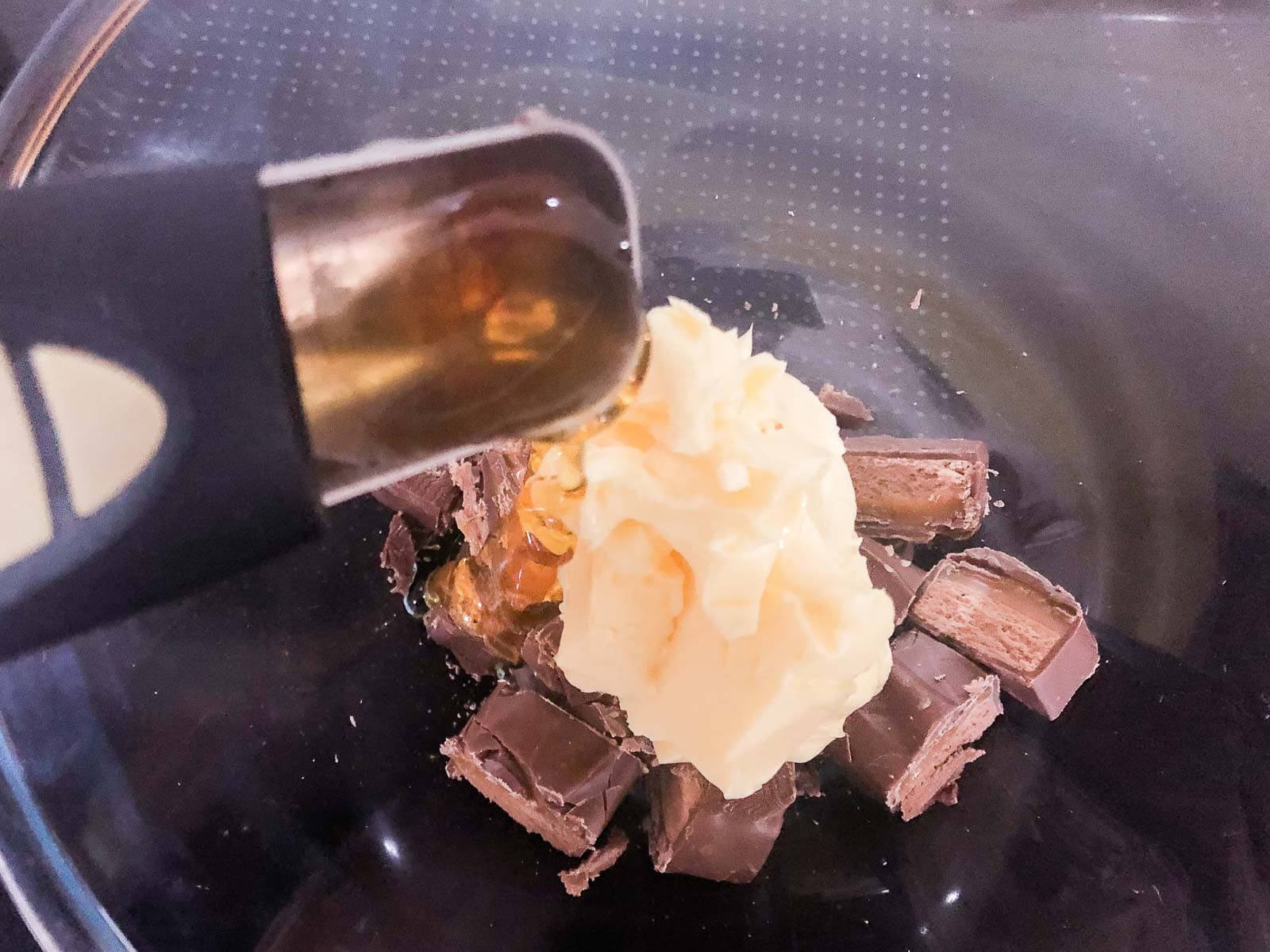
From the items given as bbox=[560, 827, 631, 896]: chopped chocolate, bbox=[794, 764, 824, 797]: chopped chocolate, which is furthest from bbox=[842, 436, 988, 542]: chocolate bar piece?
bbox=[560, 827, 631, 896]: chopped chocolate

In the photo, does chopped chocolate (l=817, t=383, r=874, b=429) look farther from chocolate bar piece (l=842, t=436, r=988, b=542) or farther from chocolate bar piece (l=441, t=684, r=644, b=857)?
chocolate bar piece (l=441, t=684, r=644, b=857)

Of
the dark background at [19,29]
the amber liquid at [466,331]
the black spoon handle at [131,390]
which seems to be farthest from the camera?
the dark background at [19,29]

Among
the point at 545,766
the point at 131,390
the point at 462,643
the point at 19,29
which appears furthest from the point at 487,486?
the point at 19,29

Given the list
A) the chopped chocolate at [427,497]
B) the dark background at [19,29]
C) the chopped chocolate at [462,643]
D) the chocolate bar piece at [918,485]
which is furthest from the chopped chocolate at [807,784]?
the dark background at [19,29]

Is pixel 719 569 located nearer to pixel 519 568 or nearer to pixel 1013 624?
pixel 519 568

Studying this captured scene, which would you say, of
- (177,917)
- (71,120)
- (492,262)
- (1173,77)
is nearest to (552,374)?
(492,262)

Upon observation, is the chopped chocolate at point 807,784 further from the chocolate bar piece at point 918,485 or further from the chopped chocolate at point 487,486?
the chopped chocolate at point 487,486
